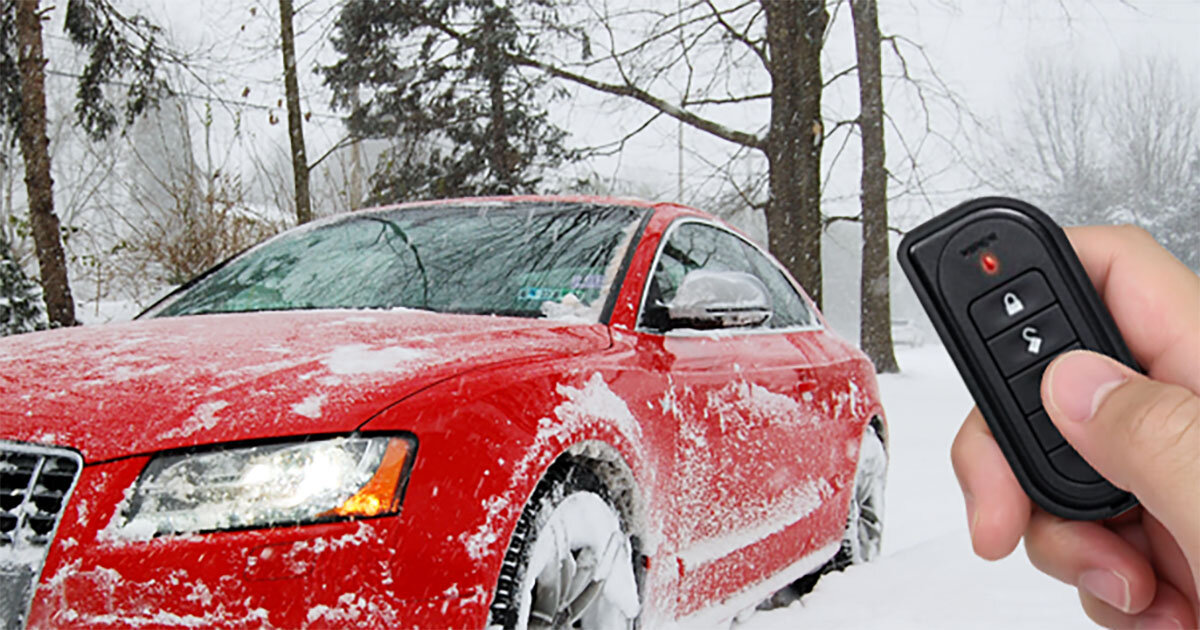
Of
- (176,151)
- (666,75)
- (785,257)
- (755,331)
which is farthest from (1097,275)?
(176,151)

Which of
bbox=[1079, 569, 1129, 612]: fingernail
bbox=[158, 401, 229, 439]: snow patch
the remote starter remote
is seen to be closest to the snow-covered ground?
bbox=[158, 401, 229, 439]: snow patch

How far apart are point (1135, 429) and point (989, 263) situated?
243 mm

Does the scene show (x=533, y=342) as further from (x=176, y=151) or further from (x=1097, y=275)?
(x=176, y=151)

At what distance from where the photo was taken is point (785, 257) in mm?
11453

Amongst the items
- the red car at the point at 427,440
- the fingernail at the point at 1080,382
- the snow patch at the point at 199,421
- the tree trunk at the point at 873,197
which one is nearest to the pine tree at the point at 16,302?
the red car at the point at 427,440

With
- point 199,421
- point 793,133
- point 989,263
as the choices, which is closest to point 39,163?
point 793,133

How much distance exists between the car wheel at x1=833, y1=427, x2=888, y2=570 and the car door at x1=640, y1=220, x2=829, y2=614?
1.64ft

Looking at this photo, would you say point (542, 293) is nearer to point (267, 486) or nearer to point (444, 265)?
point (444, 265)

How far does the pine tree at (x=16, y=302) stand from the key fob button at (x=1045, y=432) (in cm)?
1341

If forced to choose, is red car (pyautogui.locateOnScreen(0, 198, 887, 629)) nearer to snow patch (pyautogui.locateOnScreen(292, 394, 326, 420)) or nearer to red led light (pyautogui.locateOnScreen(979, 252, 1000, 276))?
snow patch (pyautogui.locateOnScreen(292, 394, 326, 420))

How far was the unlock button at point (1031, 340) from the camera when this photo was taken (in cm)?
113

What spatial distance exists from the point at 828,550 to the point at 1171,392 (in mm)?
2910

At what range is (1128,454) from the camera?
3.43ft

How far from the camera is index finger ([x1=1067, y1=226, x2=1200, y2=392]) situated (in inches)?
45.0
